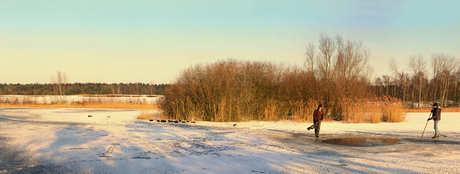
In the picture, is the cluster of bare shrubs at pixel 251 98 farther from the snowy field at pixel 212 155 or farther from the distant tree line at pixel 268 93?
the snowy field at pixel 212 155

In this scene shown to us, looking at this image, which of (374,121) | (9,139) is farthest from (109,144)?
(374,121)

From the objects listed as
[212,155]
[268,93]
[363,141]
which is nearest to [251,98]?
[268,93]

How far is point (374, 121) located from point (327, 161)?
13806mm

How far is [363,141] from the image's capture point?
41.2 feet

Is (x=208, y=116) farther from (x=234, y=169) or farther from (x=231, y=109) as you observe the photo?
(x=234, y=169)

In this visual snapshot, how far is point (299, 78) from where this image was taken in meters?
25.2

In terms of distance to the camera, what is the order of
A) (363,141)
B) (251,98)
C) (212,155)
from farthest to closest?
(251,98) → (363,141) → (212,155)

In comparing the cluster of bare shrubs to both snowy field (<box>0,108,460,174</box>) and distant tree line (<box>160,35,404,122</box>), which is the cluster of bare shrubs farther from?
snowy field (<box>0,108,460,174</box>)

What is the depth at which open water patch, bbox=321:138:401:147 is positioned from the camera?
38.6 ft

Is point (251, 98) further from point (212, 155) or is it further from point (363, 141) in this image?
point (212, 155)

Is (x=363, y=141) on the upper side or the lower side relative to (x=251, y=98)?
lower

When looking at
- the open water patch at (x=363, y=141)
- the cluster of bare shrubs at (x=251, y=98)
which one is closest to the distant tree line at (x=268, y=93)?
the cluster of bare shrubs at (x=251, y=98)

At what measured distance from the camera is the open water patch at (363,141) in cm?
1176

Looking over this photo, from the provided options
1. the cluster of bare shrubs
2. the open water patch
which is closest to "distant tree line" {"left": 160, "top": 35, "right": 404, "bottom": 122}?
the cluster of bare shrubs
